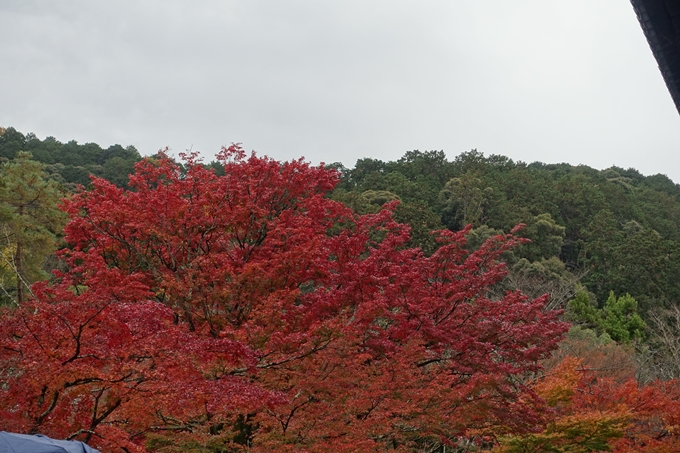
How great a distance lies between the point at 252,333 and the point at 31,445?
367 centimetres

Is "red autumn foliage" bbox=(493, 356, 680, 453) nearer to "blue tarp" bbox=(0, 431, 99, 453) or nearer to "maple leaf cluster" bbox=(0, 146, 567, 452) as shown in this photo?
"maple leaf cluster" bbox=(0, 146, 567, 452)

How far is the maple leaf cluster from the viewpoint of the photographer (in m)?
6.79

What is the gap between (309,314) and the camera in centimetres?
994

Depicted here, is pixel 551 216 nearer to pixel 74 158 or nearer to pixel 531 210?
pixel 531 210

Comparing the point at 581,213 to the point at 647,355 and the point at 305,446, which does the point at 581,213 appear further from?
the point at 305,446

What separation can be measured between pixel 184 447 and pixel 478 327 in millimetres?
5628

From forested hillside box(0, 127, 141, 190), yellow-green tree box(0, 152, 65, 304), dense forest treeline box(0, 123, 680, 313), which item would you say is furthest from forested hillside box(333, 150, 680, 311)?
forested hillside box(0, 127, 141, 190)

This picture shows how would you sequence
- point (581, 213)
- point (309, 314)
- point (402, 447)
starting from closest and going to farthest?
point (402, 447) < point (309, 314) < point (581, 213)

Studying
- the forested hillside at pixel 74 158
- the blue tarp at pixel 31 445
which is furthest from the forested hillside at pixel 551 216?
the blue tarp at pixel 31 445

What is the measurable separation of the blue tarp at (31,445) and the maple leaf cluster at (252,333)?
1189mm

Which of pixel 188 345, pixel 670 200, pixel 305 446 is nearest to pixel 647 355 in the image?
pixel 305 446

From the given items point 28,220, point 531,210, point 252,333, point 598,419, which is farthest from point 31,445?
point 531,210

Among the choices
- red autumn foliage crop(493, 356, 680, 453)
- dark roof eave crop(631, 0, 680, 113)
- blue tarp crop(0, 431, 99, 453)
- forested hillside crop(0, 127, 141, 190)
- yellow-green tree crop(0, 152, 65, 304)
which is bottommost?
red autumn foliage crop(493, 356, 680, 453)

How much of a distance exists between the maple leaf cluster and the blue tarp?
1189 mm
